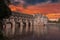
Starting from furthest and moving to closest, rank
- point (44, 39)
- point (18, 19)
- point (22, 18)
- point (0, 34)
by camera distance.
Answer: point (22, 18), point (18, 19), point (44, 39), point (0, 34)

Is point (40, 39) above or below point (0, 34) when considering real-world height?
below

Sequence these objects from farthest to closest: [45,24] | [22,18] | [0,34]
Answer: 1. [45,24]
2. [22,18]
3. [0,34]

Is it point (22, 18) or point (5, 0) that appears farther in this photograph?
point (22, 18)

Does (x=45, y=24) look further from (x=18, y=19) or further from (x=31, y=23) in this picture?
(x=18, y=19)

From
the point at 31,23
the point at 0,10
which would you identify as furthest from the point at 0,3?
the point at 31,23

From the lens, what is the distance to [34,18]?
111ft

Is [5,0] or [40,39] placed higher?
[5,0]

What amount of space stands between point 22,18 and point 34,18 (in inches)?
158

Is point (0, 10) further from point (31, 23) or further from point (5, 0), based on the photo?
point (31, 23)

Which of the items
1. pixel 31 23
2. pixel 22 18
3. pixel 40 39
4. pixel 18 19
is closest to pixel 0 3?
pixel 40 39

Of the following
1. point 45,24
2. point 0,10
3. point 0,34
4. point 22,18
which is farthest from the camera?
point 45,24

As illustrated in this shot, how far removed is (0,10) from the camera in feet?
22.9

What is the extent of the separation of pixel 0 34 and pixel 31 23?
26.1 metres

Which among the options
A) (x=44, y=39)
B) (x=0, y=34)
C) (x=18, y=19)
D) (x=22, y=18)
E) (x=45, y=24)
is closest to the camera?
(x=0, y=34)
